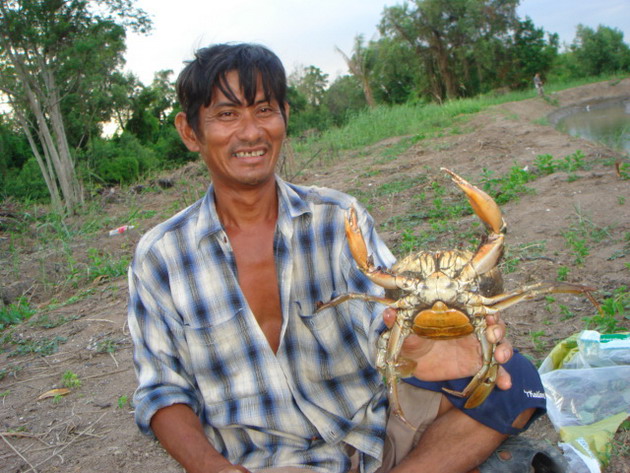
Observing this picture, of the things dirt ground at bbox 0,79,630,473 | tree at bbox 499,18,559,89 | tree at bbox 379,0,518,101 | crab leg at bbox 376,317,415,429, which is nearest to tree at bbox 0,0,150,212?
dirt ground at bbox 0,79,630,473

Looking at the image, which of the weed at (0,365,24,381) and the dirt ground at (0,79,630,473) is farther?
the weed at (0,365,24,381)

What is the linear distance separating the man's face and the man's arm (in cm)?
89

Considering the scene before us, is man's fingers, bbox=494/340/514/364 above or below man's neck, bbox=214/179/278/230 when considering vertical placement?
below

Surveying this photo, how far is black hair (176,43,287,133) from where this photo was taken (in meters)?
2.32

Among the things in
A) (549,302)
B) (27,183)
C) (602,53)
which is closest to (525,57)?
(602,53)

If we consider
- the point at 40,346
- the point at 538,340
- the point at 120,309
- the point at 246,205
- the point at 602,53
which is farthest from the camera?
the point at 602,53

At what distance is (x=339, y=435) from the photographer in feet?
7.27

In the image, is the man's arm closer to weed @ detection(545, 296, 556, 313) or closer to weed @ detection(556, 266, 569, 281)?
weed @ detection(545, 296, 556, 313)

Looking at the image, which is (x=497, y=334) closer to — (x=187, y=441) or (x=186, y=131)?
(x=187, y=441)

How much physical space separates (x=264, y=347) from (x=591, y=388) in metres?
1.65

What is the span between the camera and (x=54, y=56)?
42.1 ft

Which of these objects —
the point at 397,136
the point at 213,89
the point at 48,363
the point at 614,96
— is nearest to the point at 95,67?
the point at 397,136

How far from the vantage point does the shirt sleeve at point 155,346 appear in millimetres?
2133

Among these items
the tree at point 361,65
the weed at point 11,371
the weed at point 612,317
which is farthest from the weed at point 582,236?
the tree at point 361,65
